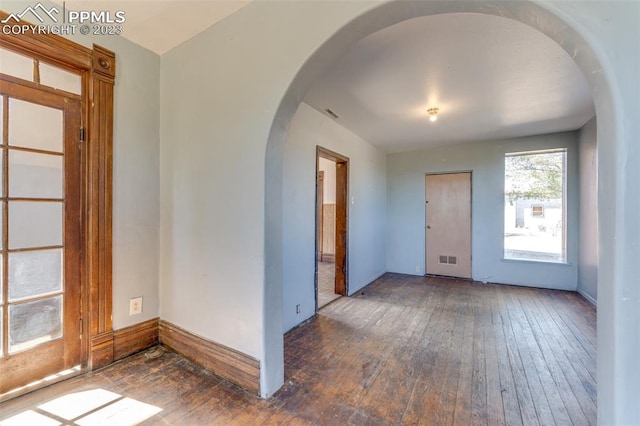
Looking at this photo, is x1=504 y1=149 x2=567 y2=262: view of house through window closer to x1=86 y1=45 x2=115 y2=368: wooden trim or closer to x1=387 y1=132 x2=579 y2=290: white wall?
x1=387 y1=132 x2=579 y2=290: white wall

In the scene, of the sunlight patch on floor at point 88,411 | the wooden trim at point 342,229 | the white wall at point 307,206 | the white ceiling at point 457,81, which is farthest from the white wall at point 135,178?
the wooden trim at point 342,229

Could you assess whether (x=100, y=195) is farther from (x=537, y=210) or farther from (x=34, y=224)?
(x=537, y=210)

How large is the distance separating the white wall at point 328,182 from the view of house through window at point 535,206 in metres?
3.56

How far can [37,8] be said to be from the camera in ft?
5.50

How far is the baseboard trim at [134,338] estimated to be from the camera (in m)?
2.03

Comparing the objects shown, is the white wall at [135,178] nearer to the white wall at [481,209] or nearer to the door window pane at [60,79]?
the door window pane at [60,79]

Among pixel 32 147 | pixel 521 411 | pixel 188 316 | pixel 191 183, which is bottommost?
pixel 521 411

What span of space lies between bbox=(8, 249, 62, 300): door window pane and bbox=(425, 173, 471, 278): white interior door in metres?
5.16

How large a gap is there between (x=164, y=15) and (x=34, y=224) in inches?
65.8

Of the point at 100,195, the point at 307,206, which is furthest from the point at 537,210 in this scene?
the point at 100,195

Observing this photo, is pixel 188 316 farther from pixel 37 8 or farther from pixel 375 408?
pixel 37 8

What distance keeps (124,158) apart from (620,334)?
3006 mm

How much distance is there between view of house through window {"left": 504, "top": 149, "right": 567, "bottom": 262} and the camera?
425 centimetres

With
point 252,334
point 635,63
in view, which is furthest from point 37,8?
point 635,63
